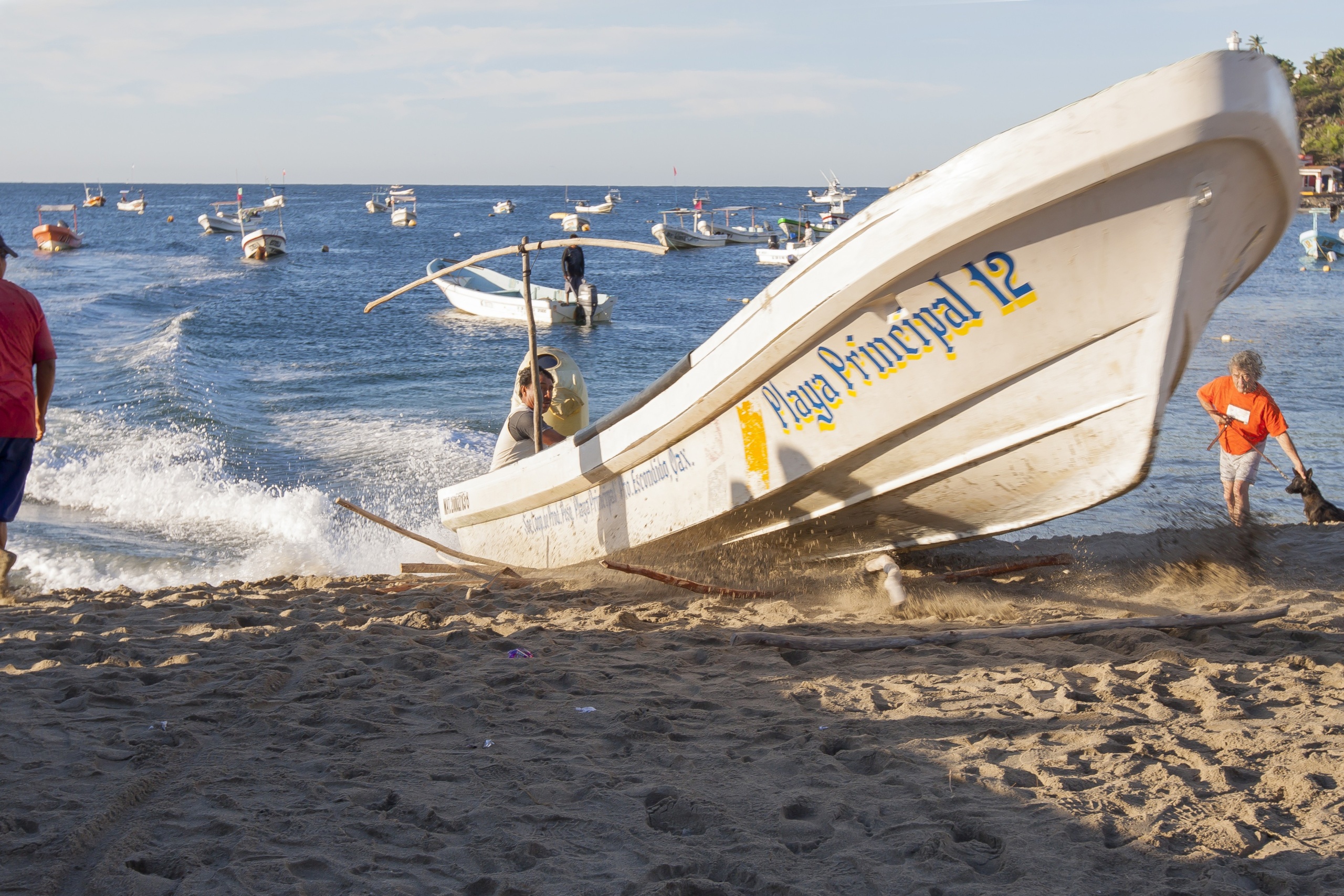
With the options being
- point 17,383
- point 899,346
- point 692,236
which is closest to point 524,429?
point 17,383

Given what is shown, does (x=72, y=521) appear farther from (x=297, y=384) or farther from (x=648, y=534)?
(x=297, y=384)

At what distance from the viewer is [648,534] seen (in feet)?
18.6

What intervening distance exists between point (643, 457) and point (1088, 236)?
2655 mm

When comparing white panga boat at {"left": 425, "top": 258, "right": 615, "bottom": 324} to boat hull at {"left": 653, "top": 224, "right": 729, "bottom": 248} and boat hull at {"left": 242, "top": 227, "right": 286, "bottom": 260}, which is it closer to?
boat hull at {"left": 242, "top": 227, "right": 286, "bottom": 260}

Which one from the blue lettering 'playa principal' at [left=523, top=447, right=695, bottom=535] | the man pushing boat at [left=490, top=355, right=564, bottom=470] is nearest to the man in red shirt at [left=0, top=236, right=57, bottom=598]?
the man pushing boat at [left=490, top=355, right=564, bottom=470]

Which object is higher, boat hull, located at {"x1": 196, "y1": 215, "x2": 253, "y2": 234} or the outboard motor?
boat hull, located at {"x1": 196, "y1": 215, "x2": 253, "y2": 234}

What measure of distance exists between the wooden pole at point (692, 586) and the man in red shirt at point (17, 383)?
314 cm

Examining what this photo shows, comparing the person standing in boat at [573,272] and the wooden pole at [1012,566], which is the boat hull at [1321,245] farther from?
the wooden pole at [1012,566]

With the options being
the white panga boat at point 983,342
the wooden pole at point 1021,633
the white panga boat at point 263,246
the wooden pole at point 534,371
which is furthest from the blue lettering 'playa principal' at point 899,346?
the white panga boat at point 263,246

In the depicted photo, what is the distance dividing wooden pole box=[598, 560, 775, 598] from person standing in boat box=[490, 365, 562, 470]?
4.75 ft

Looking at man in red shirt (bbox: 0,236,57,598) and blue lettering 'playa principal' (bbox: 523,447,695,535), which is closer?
man in red shirt (bbox: 0,236,57,598)

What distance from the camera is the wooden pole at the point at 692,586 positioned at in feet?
18.1

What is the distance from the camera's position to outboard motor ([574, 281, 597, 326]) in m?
25.2

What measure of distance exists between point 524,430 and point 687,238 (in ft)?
165
